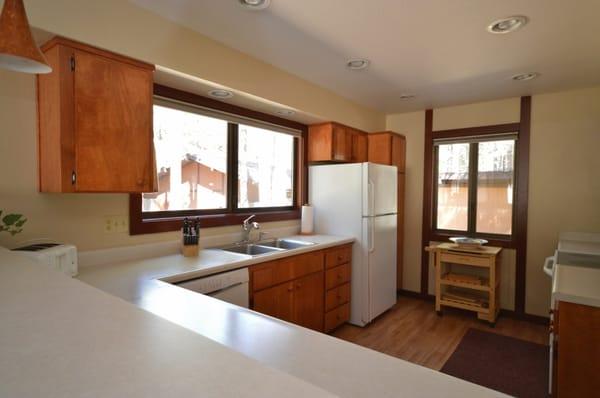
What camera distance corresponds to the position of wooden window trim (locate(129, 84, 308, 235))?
89.9 inches

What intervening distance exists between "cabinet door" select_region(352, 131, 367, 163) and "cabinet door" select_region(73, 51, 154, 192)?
256cm

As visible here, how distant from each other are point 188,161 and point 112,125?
90cm

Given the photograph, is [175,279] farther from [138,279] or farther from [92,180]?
[92,180]

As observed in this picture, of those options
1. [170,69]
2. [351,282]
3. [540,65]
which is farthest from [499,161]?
[170,69]

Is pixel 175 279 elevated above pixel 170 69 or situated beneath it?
situated beneath


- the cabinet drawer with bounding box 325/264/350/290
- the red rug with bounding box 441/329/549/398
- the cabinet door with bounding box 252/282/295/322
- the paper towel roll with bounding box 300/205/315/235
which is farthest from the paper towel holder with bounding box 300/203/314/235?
the red rug with bounding box 441/329/549/398

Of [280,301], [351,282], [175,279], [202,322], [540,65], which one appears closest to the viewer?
[202,322]

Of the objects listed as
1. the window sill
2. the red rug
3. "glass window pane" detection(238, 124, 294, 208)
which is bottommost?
the red rug

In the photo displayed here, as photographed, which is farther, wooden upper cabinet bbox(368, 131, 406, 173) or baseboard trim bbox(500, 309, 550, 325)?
wooden upper cabinet bbox(368, 131, 406, 173)

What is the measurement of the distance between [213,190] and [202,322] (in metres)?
1.89

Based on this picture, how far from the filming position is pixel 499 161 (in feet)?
12.6

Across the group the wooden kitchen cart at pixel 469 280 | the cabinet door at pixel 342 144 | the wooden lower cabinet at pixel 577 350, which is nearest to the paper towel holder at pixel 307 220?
the cabinet door at pixel 342 144

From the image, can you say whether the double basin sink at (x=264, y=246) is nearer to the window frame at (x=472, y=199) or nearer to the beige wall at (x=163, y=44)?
the beige wall at (x=163, y=44)

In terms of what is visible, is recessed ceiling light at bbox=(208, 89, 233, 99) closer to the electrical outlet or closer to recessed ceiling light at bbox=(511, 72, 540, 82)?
the electrical outlet
